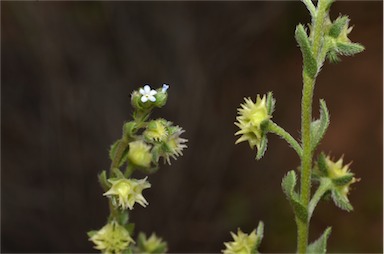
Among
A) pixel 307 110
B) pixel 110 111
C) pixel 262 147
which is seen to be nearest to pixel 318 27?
pixel 307 110

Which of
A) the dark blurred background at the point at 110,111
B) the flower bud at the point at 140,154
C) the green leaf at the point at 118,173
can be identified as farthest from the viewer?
the dark blurred background at the point at 110,111

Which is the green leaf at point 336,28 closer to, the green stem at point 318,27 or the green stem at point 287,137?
the green stem at point 318,27

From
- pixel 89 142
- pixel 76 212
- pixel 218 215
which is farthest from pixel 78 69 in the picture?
pixel 218 215

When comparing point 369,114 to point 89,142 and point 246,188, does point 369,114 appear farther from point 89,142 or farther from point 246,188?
point 89,142

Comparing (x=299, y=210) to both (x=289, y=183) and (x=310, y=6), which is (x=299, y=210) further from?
(x=310, y=6)

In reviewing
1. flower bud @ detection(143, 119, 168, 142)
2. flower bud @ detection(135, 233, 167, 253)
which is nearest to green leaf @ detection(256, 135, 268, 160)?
flower bud @ detection(143, 119, 168, 142)

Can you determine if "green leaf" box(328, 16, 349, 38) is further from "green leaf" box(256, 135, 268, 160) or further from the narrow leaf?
the narrow leaf

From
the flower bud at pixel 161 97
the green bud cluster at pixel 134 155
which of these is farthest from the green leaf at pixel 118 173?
the flower bud at pixel 161 97

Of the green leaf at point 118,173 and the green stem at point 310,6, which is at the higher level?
the green stem at point 310,6
